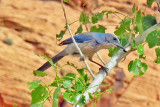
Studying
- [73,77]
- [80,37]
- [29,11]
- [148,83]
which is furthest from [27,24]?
[73,77]

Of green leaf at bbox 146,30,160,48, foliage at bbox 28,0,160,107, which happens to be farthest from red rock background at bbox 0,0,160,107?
green leaf at bbox 146,30,160,48

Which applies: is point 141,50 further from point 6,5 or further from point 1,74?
point 6,5

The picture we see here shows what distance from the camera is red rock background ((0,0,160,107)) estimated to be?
5.75m

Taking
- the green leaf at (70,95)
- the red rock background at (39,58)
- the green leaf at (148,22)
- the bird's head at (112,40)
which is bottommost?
the green leaf at (70,95)

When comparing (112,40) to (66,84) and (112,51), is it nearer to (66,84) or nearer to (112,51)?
(112,51)

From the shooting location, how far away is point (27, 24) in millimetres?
6141

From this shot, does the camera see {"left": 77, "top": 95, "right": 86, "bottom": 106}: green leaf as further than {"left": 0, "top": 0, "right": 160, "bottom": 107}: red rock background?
No

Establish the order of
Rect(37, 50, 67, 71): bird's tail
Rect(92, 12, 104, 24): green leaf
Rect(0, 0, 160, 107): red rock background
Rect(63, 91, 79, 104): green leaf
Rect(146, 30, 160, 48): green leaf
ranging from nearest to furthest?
Rect(63, 91, 79, 104): green leaf < Rect(146, 30, 160, 48): green leaf < Rect(92, 12, 104, 24): green leaf < Rect(37, 50, 67, 71): bird's tail < Rect(0, 0, 160, 107): red rock background

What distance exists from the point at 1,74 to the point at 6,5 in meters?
1.32

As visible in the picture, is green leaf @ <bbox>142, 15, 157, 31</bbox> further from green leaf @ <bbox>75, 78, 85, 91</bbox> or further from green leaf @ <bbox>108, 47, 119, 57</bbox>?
green leaf @ <bbox>75, 78, 85, 91</bbox>

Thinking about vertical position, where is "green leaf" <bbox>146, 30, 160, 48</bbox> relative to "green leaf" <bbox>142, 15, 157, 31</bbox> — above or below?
below

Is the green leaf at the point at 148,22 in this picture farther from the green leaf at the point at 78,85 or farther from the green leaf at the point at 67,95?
the green leaf at the point at 67,95

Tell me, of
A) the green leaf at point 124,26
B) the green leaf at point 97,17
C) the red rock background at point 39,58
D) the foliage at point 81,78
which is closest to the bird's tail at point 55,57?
the foliage at point 81,78

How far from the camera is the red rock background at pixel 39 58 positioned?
5.75m
